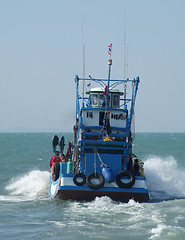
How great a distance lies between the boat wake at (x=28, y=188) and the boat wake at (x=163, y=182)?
6.35 meters

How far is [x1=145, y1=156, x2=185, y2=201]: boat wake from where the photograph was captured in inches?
1027

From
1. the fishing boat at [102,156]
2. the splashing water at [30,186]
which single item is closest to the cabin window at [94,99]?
the fishing boat at [102,156]

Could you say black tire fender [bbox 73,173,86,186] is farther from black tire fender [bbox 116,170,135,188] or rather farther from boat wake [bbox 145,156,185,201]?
boat wake [bbox 145,156,185,201]

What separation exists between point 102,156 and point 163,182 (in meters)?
7.98

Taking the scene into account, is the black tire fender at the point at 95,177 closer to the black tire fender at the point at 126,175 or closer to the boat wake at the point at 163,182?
the black tire fender at the point at 126,175

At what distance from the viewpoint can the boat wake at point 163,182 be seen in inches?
1027

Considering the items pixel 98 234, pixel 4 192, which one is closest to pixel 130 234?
pixel 98 234

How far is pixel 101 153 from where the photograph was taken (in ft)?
77.5

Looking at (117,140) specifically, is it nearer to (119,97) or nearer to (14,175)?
(119,97)

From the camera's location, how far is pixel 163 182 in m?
30.1

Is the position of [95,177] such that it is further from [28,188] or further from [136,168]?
[28,188]

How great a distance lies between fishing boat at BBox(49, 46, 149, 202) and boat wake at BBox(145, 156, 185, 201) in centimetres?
248

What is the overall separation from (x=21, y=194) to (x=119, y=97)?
804cm

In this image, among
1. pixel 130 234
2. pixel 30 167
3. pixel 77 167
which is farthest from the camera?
pixel 30 167
